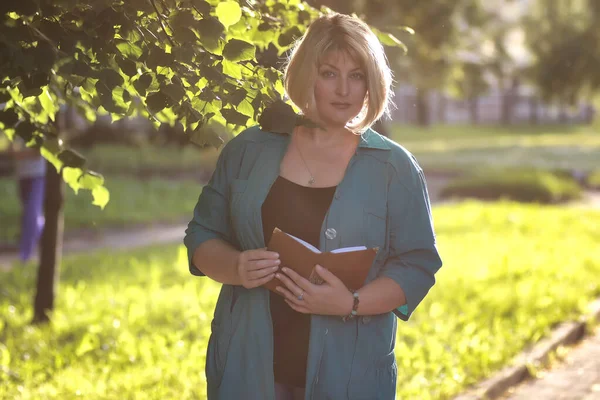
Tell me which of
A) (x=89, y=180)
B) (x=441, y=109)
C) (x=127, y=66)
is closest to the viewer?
(x=127, y=66)

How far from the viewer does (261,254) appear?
9.30ft

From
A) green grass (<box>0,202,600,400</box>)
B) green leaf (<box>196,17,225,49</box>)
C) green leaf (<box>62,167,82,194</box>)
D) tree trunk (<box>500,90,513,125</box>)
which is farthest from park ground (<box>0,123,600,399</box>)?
tree trunk (<box>500,90,513,125</box>)

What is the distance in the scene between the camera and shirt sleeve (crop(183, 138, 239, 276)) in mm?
3053

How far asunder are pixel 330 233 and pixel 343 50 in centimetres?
60

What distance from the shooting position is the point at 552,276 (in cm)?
971

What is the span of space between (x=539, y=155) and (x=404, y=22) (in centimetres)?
2250

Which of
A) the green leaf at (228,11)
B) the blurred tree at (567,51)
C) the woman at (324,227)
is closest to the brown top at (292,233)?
the woman at (324,227)

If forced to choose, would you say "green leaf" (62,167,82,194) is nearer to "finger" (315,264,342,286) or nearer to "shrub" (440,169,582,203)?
"finger" (315,264,342,286)

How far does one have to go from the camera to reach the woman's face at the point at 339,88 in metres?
2.94

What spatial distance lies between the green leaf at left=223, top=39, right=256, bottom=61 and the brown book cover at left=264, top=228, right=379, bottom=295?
0.62 m

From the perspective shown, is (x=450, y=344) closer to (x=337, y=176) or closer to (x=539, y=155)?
(x=337, y=176)

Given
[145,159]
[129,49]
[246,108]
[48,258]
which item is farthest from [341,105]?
[145,159]

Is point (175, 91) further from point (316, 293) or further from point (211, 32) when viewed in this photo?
point (316, 293)

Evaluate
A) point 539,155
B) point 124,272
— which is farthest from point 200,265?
point 539,155
